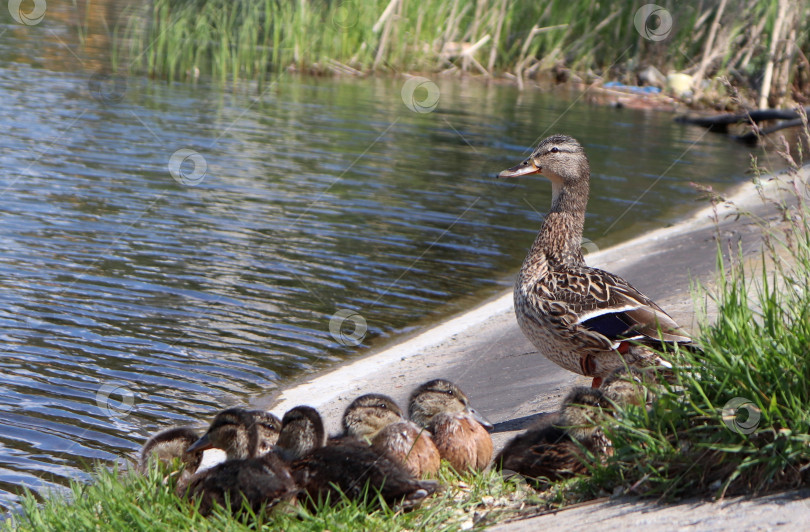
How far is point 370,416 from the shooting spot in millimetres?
5074

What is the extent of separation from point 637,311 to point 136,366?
3.83 m

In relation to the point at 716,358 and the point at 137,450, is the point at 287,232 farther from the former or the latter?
the point at 716,358

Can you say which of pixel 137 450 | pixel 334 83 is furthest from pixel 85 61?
pixel 137 450

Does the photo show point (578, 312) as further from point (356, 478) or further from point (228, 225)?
point (228, 225)

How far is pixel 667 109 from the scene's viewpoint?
24734mm

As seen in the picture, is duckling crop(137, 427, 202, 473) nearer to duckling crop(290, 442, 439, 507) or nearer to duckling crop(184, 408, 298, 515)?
duckling crop(184, 408, 298, 515)

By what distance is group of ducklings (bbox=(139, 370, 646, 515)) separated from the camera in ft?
13.6
